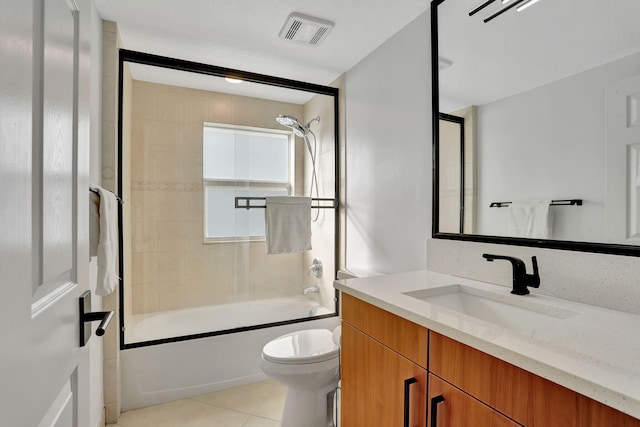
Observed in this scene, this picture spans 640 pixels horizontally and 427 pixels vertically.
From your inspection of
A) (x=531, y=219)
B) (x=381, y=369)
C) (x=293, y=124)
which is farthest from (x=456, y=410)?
(x=293, y=124)

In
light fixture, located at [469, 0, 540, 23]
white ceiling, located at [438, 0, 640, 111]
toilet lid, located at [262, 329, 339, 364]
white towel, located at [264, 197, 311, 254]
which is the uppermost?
light fixture, located at [469, 0, 540, 23]

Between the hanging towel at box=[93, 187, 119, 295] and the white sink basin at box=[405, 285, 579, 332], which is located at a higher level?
the hanging towel at box=[93, 187, 119, 295]

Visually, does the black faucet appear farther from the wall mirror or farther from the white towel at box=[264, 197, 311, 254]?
the white towel at box=[264, 197, 311, 254]

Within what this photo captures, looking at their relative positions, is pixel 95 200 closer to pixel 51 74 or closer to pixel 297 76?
pixel 51 74

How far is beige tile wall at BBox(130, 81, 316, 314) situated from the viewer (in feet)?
7.12

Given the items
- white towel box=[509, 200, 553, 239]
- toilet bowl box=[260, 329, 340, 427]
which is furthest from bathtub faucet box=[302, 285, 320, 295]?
white towel box=[509, 200, 553, 239]

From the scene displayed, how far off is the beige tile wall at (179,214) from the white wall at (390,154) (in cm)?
72

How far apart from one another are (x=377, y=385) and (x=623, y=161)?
1.03 m

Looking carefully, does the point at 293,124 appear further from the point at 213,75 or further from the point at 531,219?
the point at 531,219

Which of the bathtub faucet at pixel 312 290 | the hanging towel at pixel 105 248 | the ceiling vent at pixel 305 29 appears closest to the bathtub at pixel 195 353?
the bathtub faucet at pixel 312 290

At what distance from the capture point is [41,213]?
1.75 ft

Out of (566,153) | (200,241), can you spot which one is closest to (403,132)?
(566,153)

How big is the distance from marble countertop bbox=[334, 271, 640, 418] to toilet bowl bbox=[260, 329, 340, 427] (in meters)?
0.69

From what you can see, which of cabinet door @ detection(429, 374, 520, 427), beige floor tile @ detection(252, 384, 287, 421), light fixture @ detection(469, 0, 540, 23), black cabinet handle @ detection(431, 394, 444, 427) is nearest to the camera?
cabinet door @ detection(429, 374, 520, 427)
